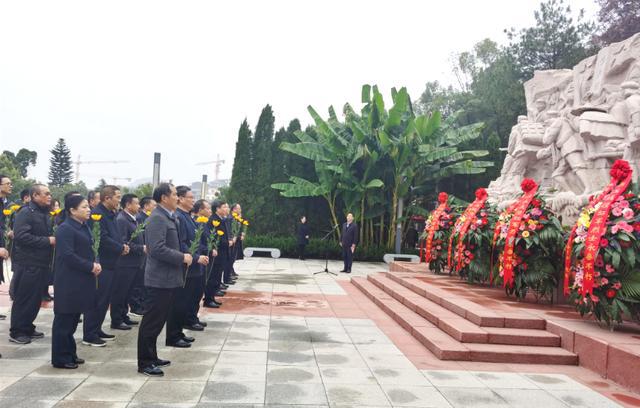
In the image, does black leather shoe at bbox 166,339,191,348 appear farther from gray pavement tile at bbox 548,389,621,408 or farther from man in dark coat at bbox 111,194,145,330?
gray pavement tile at bbox 548,389,621,408

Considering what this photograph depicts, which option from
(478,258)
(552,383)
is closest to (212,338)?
(552,383)

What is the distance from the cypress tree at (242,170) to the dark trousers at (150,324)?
14474 mm

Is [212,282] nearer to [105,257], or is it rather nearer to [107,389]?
[105,257]

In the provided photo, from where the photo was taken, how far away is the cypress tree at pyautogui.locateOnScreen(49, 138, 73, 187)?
4462cm

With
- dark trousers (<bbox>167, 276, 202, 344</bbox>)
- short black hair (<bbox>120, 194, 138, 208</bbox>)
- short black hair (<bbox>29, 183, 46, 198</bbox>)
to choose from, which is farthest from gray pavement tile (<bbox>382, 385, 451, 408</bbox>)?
short black hair (<bbox>29, 183, 46, 198</bbox>)

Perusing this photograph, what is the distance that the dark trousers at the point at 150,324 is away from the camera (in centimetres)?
382

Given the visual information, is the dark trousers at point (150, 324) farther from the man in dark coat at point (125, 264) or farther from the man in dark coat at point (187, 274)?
the man in dark coat at point (125, 264)

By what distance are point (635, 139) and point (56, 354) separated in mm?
9606

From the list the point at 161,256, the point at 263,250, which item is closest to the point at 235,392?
the point at 161,256

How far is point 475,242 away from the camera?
25.5 feet

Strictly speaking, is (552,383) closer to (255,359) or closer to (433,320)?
(433,320)

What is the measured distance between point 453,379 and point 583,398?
Answer: 0.94m

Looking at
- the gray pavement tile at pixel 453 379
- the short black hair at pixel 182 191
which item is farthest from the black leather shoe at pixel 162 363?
the gray pavement tile at pixel 453 379

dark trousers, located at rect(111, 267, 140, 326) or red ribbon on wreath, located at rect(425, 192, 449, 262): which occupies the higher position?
red ribbon on wreath, located at rect(425, 192, 449, 262)
